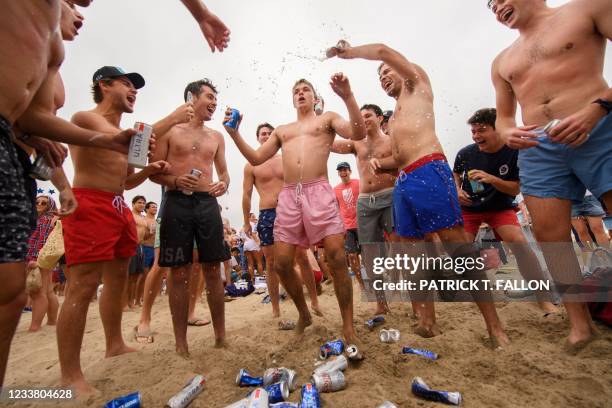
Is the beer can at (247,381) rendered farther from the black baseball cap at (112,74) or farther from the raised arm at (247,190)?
the raised arm at (247,190)

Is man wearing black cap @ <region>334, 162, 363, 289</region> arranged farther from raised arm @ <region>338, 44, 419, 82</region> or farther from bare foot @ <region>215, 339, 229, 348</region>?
bare foot @ <region>215, 339, 229, 348</region>

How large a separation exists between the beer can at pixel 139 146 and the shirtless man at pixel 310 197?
1.37 m

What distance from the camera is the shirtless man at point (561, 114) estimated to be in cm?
222

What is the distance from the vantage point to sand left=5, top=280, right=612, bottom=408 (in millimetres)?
1866

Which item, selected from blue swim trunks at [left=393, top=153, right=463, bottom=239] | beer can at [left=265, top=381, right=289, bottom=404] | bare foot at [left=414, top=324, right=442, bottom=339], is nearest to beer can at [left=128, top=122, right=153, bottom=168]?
beer can at [left=265, top=381, right=289, bottom=404]

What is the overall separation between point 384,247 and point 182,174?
3.01 meters

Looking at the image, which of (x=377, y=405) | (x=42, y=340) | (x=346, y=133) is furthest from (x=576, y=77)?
(x=42, y=340)

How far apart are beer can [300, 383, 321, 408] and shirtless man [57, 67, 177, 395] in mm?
1672

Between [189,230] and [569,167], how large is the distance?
3.43m

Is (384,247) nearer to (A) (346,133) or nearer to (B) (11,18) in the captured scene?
(A) (346,133)

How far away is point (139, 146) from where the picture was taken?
209cm

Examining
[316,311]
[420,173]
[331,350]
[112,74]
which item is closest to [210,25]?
[112,74]

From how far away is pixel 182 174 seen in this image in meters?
3.30

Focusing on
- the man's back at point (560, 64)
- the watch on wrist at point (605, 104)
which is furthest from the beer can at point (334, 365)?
the watch on wrist at point (605, 104)
